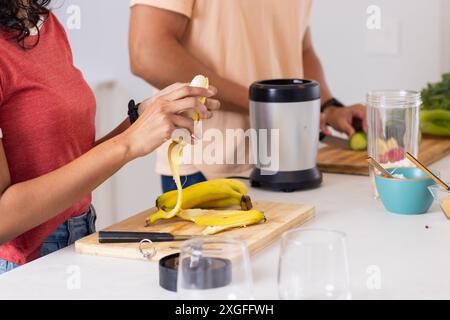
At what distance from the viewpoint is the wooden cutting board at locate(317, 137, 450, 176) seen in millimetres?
2008

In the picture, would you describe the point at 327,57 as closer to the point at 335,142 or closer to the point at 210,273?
the point at 335,142

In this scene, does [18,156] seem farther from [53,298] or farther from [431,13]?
[431,13]

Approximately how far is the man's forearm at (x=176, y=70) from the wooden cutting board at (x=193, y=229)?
53 centimetres

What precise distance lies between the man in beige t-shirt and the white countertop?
620 millimetres

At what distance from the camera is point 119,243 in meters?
1.35

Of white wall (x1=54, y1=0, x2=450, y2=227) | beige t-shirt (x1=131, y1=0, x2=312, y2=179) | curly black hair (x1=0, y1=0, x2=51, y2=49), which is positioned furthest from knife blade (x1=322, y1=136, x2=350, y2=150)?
white wall (x1=54, y1=0, x2=450, y2=227)

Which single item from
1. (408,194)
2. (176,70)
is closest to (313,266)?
(408,194)

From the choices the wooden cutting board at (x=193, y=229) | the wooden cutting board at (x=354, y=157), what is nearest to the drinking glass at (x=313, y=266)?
the wooden cutting board at (x=193, y=229)

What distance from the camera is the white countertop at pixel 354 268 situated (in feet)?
3.77

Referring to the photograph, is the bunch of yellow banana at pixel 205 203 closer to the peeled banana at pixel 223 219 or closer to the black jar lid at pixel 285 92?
the peeled banana at pixel 223 219

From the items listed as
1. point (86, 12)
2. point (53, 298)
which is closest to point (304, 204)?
point (53, 298)

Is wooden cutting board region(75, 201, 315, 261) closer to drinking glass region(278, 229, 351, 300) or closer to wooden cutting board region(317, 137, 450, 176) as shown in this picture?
drinking glass region(278, 229, 351, 300)

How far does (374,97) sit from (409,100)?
80 mm

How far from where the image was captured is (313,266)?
0.97 m
